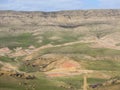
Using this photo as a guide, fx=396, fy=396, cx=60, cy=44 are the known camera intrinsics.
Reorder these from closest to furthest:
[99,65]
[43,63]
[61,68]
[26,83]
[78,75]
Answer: [26,83]
[78,75]
[61,68]
[99,65]
[43,63]

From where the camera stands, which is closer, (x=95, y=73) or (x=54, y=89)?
(x=54, y=89)

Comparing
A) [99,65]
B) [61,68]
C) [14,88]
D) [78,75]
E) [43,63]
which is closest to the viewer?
[14,88]

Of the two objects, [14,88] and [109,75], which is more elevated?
[109,75]

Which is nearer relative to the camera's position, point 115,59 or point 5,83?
point 5,83

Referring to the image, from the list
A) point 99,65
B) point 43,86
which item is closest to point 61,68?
point 99,65

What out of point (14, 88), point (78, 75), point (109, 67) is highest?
point (109, 67)

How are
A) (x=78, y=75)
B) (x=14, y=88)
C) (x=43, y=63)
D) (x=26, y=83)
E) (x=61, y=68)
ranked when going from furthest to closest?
1. (x=43, y=63)
2. (x=61, y=68)
3. (x=78, y=75)
4. (x=26, y=83)
5. (x=14, y=88)

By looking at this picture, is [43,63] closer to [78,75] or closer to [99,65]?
[99,65]

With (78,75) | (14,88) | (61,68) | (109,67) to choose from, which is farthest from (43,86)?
(109,67)

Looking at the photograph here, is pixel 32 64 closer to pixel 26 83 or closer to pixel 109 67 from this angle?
pixel 109 67
